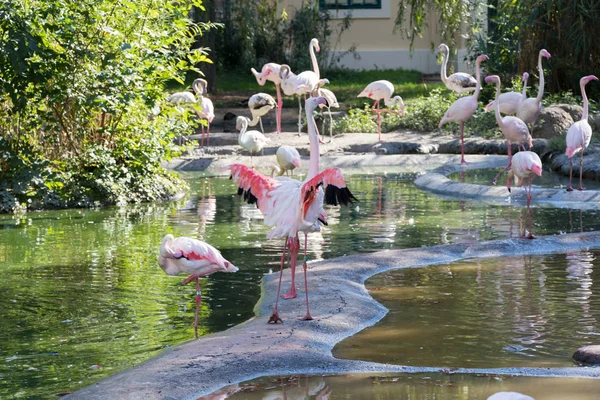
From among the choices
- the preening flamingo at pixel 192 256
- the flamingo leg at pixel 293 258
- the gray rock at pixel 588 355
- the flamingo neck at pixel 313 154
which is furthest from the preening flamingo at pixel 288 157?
the gray rock at pixel 588 355

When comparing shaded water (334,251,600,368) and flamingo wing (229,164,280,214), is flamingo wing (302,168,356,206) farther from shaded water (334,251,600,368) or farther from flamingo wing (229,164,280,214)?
shaded water (334,251,600,368)

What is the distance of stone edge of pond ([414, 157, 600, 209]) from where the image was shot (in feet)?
35.5

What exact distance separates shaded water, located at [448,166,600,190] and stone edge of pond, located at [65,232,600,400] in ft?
20.2

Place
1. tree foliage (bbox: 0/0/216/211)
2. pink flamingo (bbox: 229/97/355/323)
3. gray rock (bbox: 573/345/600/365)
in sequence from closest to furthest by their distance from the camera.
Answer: gray rock (bbox: 573/345/600/365) < pink flamingo (bbox: 229/97/355/323) < tree foliage (bbox: 0/0/216/211)

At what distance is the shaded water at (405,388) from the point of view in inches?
172

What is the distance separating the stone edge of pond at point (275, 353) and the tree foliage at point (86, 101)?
487cm

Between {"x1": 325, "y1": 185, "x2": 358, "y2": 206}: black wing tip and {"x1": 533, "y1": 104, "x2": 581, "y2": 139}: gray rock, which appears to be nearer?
{"x1": 325, "y1": 185, "x2": 358, "y2": 206}: black wing tip

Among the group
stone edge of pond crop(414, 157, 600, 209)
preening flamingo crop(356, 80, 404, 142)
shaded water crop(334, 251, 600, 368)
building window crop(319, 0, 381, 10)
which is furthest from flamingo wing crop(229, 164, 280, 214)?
building window crop(319, 0, 381, 10)

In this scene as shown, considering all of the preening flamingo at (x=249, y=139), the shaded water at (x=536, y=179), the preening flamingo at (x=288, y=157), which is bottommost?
the shaded water at (x=536, y=179)

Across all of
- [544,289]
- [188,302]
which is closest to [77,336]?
[188,302]

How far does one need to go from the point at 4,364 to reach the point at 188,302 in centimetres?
169

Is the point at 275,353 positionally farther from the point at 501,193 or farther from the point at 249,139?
the point at 249,139

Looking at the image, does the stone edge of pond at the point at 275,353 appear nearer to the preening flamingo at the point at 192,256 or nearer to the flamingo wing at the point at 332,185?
the preening flamingo at the point at 192,256

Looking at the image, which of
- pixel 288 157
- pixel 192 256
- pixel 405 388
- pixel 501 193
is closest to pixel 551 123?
pixel 501 193
